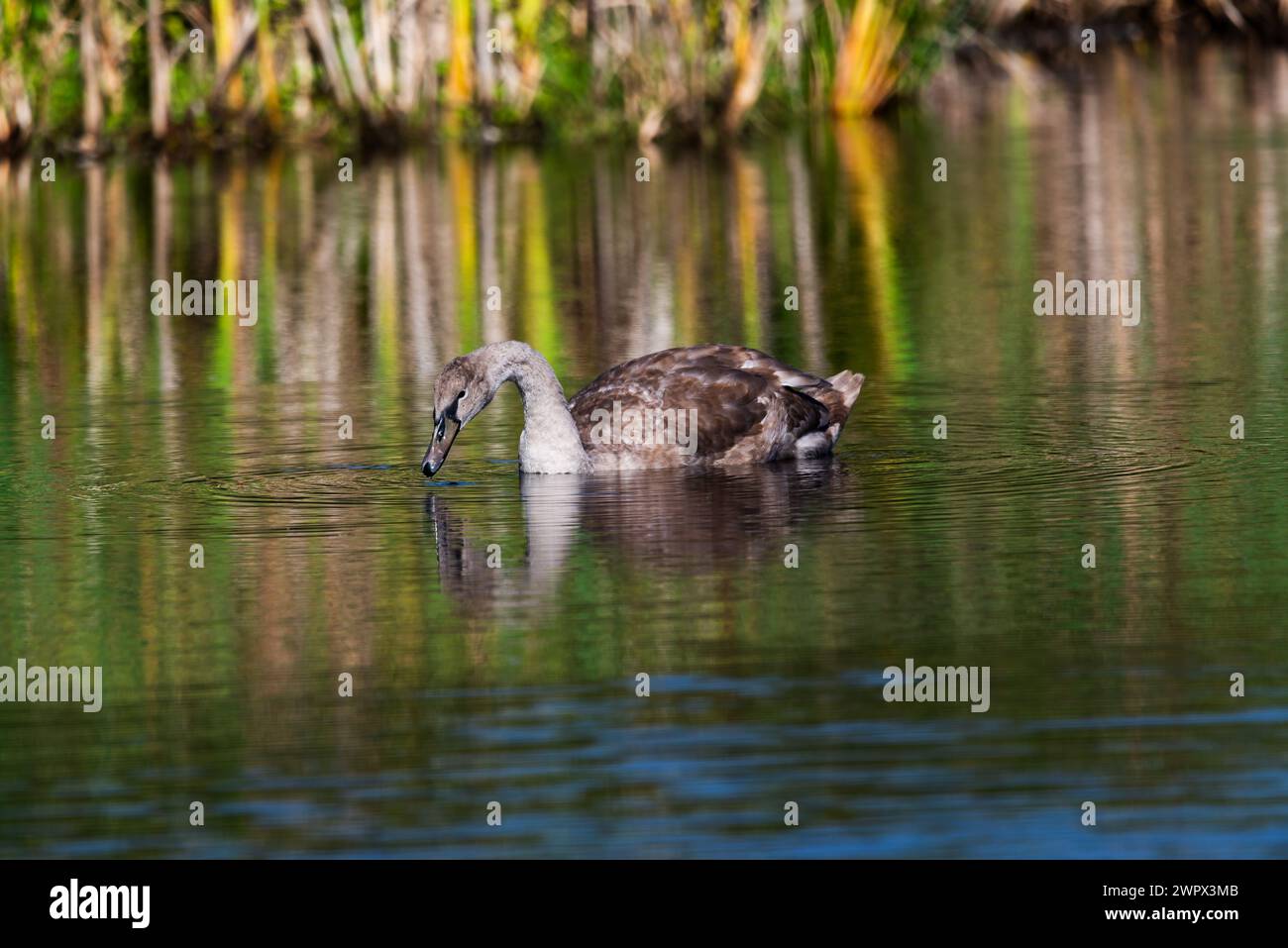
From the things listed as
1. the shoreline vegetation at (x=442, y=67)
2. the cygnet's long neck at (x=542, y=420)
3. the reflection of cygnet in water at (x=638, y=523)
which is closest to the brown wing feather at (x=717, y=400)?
the reflection of cygnet in water at (x=638, y=523)

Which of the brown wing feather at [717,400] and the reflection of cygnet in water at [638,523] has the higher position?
the brown wing feather at [717,400]

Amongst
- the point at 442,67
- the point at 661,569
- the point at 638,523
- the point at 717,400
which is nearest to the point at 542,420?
the point at 717,400

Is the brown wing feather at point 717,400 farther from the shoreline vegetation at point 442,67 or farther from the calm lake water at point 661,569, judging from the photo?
the shoreline vegetation at point 442,67

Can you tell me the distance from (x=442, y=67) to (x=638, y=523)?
24488 millimetres

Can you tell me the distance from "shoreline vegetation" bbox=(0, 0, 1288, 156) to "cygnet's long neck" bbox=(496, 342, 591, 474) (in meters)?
19.0

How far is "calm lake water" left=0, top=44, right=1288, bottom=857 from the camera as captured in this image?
8750mm

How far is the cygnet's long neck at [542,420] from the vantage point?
1442 centimetres

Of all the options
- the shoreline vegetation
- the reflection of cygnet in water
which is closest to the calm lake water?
the reflection of cygnet in water

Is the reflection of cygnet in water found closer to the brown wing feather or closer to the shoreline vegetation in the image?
the brown wing feather

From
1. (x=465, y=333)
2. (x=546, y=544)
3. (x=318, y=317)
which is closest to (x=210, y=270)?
(x=318, y=317)

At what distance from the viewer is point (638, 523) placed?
524 inches

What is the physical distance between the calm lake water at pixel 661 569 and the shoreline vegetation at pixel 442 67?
29.9 ft
